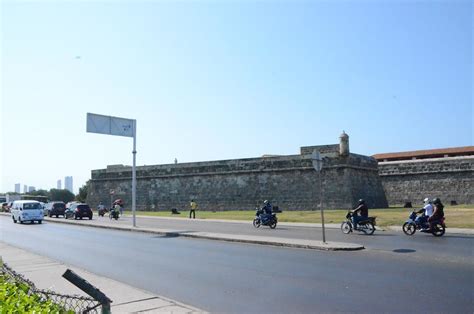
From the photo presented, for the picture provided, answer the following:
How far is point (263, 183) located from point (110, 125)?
17648 mm

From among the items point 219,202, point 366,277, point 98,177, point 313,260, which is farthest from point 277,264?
point 98,177

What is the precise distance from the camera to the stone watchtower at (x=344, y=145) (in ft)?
124

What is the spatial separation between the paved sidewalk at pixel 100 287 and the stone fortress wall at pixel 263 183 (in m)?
27.8

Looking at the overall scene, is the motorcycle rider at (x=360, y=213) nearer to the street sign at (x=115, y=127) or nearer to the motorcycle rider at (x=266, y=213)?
the motorcycle rider at (x=266, y=213)

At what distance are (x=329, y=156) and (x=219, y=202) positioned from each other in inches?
481

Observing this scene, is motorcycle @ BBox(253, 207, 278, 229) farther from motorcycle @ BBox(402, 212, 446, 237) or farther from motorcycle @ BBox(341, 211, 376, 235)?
motorcycle @ BBox(402, 212, 446, 237)

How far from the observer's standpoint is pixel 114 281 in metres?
9.37

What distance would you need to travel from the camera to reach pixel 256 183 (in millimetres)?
41688

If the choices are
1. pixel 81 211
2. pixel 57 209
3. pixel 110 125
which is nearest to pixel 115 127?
pixel 110 125

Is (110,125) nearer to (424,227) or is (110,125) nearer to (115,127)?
(115,127)

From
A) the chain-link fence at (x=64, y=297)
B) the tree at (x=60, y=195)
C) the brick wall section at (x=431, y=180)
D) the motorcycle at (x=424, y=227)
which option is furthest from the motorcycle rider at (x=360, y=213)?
the tree at (x=60, y=195)

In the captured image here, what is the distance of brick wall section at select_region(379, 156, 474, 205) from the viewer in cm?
3884

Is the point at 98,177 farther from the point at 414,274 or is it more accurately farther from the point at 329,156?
the point at 414,274

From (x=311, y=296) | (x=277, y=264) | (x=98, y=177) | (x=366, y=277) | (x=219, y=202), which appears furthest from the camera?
(x=98, y=177)
